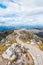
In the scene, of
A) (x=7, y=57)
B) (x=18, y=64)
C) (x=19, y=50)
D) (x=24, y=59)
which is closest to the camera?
(x=18, y=64)

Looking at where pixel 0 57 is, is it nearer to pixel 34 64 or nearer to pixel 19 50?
pixel 19 50

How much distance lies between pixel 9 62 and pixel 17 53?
399 inches

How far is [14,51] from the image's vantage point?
8594 centimetres

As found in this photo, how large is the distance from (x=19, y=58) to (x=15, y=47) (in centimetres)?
1323

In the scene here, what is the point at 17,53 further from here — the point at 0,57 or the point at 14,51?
the point at 0,57

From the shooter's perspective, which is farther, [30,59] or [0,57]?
[0,57]

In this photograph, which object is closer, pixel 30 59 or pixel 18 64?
pixel 18 64

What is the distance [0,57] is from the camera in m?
84.6

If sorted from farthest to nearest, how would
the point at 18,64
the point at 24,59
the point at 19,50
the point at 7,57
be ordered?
the point at 19,50 < the point at 7,57 < the point at 24,59 < the point at 18,64

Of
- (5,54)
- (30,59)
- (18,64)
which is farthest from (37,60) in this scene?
(5,54)

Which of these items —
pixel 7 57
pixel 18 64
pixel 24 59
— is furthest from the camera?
pixel 7 57

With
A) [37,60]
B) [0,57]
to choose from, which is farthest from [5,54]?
[37,60]

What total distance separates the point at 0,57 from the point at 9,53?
14.1ft

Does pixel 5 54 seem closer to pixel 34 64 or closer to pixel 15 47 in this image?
pixel 15 47
